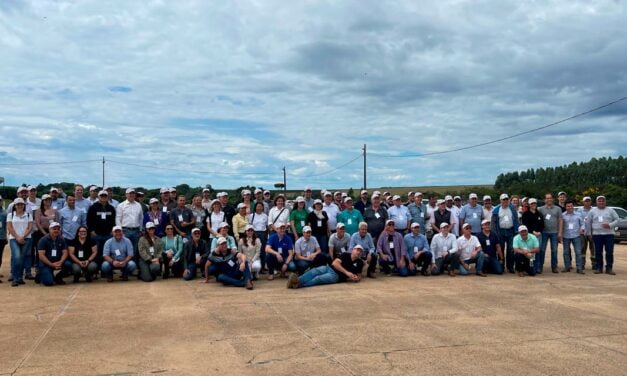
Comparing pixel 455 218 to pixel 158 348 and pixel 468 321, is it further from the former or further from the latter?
pixel 158 348

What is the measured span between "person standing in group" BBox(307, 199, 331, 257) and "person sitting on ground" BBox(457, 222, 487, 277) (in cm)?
290

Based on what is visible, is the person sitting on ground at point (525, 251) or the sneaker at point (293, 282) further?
the person sitting on ground at point (525, 251)

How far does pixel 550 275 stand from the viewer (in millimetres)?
11812

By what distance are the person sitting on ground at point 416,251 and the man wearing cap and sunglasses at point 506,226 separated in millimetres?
1886

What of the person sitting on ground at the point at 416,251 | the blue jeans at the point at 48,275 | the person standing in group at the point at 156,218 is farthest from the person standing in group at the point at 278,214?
the blue jeans at the point at 48,275

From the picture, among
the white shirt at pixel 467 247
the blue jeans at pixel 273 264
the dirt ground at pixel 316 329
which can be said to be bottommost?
the dirt ground at pixel 316 329

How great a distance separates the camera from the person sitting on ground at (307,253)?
10977mm

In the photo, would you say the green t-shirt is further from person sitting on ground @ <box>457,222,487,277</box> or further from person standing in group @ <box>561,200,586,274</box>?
person standing in group @ <box>561,200,586,274</box>

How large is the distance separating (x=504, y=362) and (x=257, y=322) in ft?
10.5

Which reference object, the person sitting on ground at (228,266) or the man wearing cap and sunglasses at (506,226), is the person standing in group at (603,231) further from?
the person sitting on ground at (228,266)

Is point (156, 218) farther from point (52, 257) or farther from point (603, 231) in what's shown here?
point (603, 231)

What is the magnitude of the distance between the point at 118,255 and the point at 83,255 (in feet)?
2.18

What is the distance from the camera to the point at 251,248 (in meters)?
10.7

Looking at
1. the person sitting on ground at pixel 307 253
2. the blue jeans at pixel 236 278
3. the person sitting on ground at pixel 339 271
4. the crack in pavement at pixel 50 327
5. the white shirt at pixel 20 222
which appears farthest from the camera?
the person sitting on ground at pixel 307 253
